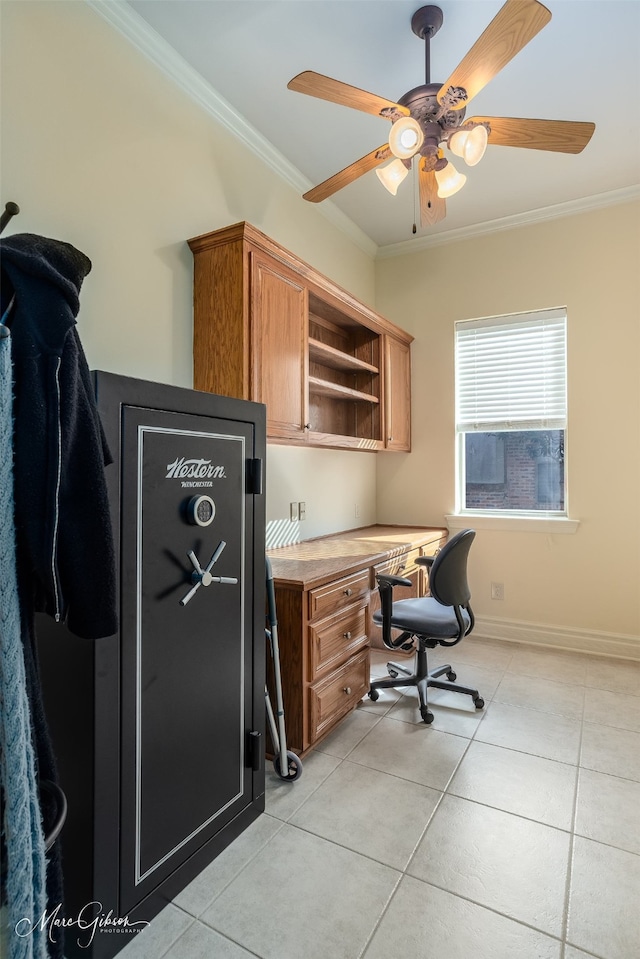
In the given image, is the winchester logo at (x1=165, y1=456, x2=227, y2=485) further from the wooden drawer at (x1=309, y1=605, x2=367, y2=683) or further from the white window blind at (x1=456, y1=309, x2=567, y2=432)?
the white window blind at (x1=456, y1=309, x2=567, y2=432)

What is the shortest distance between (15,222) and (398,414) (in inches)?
112

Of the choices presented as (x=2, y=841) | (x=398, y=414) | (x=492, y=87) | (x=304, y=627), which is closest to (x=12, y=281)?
(x=2, y=841)

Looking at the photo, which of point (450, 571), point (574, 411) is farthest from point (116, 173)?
point (574, 411)

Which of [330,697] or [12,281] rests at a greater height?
[12,281]

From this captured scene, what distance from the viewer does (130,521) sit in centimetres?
131

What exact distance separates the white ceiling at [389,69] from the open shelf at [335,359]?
3.70 ft

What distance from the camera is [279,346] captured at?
2.47 metres

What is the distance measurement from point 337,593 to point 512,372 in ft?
8.14

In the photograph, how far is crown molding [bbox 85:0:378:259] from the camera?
196 centimetres

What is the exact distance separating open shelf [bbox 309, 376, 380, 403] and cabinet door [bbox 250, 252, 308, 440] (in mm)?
231

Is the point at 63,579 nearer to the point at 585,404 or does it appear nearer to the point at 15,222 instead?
the point at 15,222

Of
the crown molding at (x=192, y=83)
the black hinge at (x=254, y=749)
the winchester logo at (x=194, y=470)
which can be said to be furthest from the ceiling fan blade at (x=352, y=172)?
the black hinge at (x=254, y=749)

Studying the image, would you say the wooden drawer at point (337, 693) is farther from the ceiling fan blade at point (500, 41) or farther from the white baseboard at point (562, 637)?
the ceiling fan blade at point (500, 41)

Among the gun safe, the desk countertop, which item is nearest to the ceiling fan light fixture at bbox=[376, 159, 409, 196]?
the gun safe
